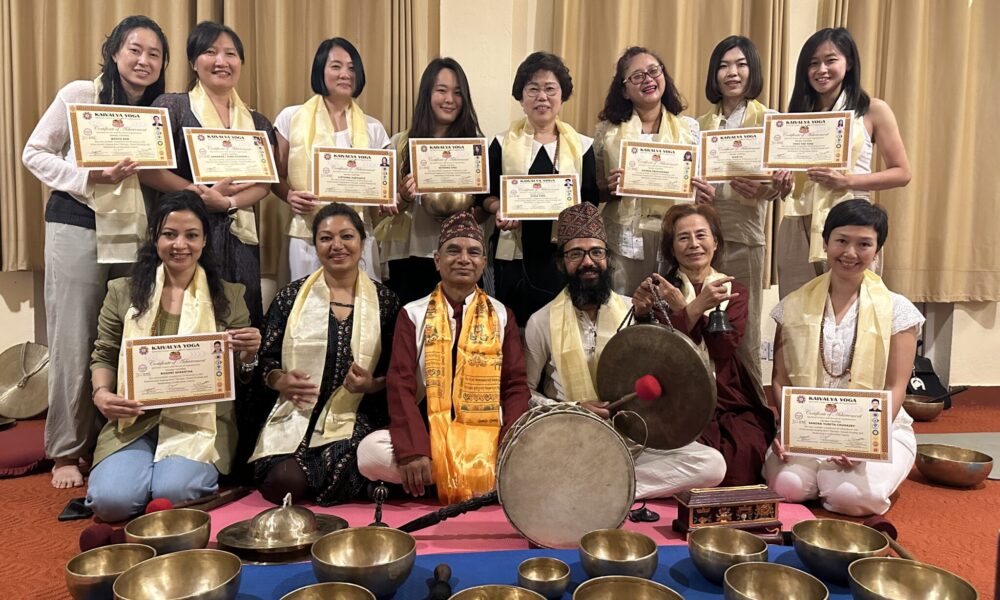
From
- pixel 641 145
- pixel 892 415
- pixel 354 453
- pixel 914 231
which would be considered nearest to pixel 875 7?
pixel 914 231

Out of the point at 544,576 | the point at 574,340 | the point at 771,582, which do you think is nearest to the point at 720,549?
the point at 771,582

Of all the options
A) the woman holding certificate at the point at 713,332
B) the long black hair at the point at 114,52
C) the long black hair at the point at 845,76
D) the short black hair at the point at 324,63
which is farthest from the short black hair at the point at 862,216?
the long black hair at the point at 114,52

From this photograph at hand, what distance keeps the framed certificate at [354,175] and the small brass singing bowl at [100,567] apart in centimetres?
209

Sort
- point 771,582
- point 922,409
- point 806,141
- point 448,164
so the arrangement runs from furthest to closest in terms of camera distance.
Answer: point 922,409 < point 448,164 < point 806,141 < point 771,582

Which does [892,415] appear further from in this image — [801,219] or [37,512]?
[37,512]

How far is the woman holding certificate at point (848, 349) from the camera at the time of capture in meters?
3.45

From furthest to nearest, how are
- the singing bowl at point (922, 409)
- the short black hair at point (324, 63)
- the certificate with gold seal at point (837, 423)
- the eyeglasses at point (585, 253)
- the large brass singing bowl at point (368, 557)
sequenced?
1. the singing bowl at point (922, 409)
2. the short black hair at point (324, 63)
3. the eyeglasses at point (585, 253)
4. the certificate with gold seal at point (837, 423)
5. the large brass singing bowl at point (368, 557)

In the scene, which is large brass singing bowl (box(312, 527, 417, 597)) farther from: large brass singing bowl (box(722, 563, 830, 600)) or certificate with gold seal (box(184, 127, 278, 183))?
certificate with gold seal (box(184, 127, 278, 183))

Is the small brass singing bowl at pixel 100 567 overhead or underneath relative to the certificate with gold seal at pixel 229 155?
underneath

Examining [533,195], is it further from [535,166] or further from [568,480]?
[568,480]

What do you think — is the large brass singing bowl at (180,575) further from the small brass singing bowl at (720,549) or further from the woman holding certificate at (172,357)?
the small brass singing bowl at (720,549)

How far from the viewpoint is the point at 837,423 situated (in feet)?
11.0

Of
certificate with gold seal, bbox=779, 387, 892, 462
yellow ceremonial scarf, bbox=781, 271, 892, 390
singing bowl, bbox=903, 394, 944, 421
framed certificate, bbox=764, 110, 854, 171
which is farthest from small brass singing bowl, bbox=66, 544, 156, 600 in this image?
singing bowl, bbox=903, 394, 944, 421

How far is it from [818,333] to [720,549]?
62.1 inches
